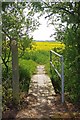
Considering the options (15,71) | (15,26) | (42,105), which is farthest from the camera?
(15,26)

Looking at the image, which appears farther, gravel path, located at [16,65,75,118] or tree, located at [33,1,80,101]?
tree, located at [33,1,80,101]

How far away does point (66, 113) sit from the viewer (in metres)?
4.54

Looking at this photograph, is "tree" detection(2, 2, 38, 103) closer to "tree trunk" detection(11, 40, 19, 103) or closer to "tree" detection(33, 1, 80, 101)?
"tree trunk" detection(11, 40, 19, 103)

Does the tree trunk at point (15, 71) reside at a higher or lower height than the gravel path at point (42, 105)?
higher

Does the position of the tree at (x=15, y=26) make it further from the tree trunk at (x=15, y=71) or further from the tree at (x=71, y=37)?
the tree at (x=71, y=37)

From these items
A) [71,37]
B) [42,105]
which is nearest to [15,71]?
[42,105]

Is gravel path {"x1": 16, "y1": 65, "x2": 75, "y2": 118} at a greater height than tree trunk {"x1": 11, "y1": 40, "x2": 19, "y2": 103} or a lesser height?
lesser

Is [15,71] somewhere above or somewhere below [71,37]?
below

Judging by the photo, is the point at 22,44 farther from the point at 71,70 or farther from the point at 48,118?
the point at 48,118

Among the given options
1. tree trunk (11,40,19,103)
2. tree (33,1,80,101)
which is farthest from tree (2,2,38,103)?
tree (33,1,80,101)

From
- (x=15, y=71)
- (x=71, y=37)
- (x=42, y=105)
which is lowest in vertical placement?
(x=42, y=105)

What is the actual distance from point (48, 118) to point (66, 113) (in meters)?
0.38

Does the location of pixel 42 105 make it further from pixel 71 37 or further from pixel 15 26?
pixel 15 26

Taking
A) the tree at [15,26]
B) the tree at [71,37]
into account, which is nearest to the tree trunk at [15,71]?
the tree at [15,26]
